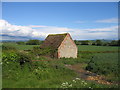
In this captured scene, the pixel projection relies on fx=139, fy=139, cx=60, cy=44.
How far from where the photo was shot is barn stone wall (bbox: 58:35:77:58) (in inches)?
1049

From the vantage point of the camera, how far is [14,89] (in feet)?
28.1

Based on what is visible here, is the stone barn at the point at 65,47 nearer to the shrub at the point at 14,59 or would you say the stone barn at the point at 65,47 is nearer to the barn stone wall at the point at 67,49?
the barn stone wall at the point at 67,49

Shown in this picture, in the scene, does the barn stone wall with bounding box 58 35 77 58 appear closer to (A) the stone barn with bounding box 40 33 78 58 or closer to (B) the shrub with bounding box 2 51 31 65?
(A) the stone barn with bounding box 40 33 78 58

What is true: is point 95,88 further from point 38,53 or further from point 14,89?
point 38,53

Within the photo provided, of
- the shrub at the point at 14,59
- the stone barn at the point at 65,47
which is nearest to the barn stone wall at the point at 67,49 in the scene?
the stone barn at the point at 65,47

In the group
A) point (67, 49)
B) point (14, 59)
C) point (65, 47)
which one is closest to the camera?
point (14, 59)

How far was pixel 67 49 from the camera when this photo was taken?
27.5 metres

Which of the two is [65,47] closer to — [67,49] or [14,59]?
[67,49]

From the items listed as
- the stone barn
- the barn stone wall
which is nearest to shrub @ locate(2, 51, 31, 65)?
the stone barn

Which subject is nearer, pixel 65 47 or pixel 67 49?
pixel 65 47

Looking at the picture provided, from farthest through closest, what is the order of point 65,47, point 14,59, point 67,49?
point 67,49 → point 65,47 → point 14,59

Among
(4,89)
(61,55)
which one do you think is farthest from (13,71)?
(61,55)

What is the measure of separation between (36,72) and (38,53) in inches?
605

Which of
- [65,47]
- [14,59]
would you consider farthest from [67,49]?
[14,59]
